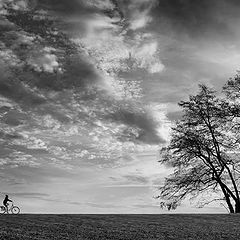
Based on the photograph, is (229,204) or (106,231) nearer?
(106,231)

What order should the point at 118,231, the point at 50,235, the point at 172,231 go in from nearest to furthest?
the point at 50,235 → the point at 118,231 → the point at 172,231

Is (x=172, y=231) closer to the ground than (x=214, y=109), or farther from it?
closer to the ground

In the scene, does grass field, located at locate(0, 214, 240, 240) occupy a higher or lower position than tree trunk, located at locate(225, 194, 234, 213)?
lower

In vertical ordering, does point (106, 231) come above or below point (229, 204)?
below

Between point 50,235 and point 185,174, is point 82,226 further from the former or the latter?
point 185,174

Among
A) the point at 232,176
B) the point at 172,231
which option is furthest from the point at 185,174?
the point at 172,231

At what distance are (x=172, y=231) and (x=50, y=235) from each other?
7809 millimetres

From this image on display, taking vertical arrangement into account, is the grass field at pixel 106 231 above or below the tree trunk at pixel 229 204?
below

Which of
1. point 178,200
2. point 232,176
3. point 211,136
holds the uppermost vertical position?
point 211,136

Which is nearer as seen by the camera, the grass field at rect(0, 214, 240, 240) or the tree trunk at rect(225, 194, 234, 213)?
the grass field at rect(0, 214, 240, 240)

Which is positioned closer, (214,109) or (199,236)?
(199,236)

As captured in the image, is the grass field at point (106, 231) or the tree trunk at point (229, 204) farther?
the tree trunk at point (229, 204)

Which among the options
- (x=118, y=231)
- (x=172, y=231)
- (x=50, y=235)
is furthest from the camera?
(x=172, y=231)

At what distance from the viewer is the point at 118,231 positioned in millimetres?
20297
